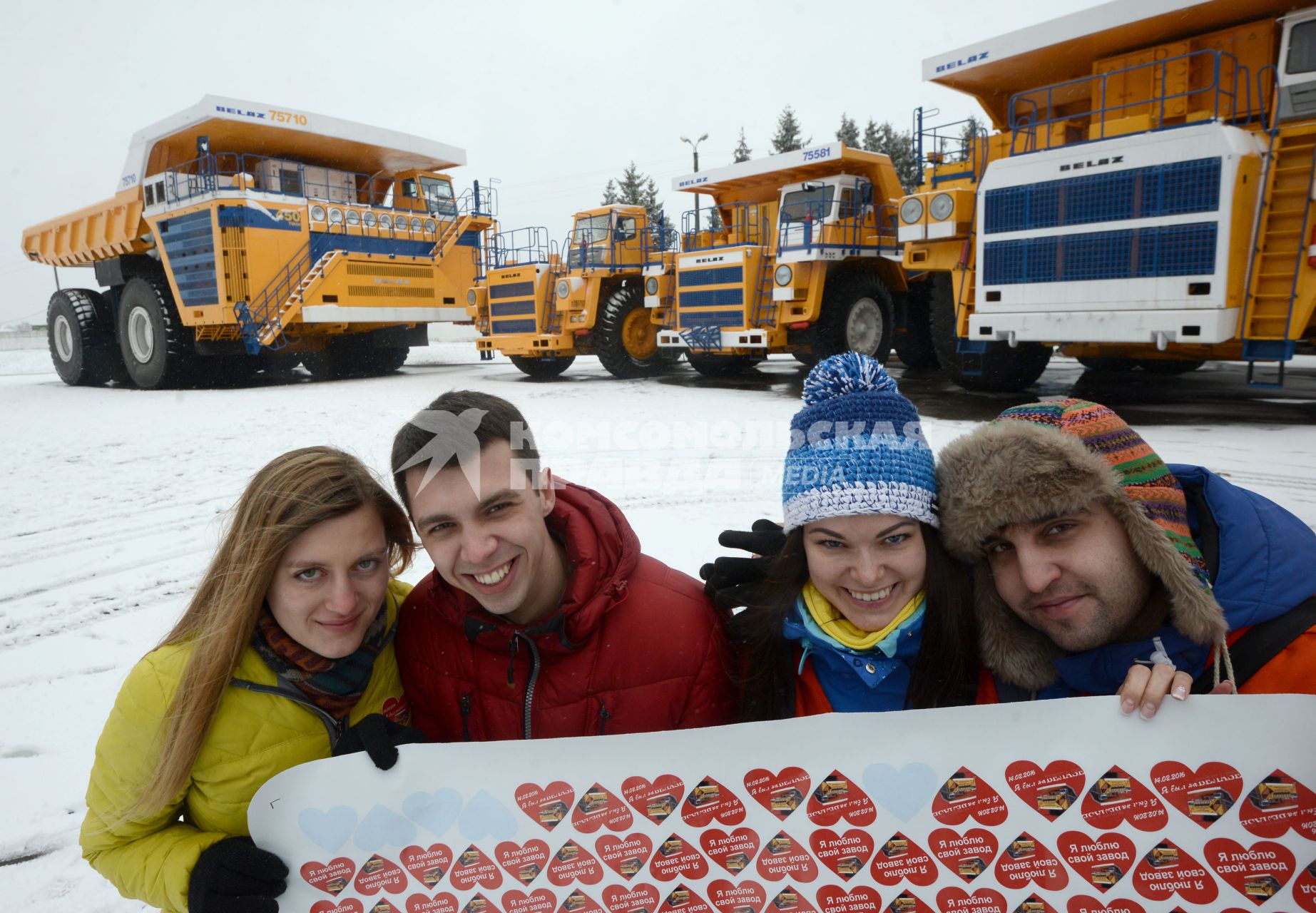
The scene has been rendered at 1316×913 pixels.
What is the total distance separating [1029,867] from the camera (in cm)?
129

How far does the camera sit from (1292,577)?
135 centimetres

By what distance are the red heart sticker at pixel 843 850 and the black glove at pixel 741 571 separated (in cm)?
52

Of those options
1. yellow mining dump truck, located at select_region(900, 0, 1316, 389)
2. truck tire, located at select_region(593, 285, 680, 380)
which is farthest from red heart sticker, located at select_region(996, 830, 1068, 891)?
truck tire, located at select_region(593, 285, 680, 380)

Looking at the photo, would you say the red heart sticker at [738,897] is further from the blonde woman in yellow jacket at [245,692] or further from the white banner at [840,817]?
the blonde woman in yellow jacket at [245,692]

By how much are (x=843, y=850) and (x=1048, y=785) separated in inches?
13.8

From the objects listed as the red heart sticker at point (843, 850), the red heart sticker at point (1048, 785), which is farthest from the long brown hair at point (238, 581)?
the red heart sticker at point (1048, 785)

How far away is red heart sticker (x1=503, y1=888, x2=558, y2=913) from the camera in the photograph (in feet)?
4.50

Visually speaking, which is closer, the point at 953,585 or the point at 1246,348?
the point at 953,585

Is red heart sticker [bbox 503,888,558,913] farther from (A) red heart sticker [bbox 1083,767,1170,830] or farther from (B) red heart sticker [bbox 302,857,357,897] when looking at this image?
(A) red heart sticker [bbox 1083,767,1170,830]

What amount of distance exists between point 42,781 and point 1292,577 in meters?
3.06

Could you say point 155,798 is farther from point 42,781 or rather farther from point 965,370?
point 965,370

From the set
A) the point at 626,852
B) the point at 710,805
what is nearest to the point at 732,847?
the point at 710,805

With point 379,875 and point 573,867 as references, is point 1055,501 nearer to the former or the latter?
point 573,867

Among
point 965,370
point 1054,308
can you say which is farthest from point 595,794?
point 965,370
